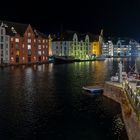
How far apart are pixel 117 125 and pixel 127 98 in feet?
13.3

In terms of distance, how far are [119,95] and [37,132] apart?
2148 centimetres

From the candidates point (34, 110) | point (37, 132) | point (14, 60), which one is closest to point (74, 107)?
point (34, 110)

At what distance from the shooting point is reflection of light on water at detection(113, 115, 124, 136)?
4106 cm

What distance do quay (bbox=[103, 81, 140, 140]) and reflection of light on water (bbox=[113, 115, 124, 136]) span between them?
1117mm

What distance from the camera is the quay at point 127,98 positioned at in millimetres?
32381

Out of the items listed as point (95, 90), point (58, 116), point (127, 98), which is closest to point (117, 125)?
point (127, 98)

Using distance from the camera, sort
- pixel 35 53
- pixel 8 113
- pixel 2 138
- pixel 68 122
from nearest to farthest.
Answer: pixel 2 138 < pixel 68 122 < pixel 8 113 < pixel 35 53

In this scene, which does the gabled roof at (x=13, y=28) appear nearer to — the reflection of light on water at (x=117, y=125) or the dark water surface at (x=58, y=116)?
the dark water surface at (x=58, y=116)

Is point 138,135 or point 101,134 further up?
point 138,135

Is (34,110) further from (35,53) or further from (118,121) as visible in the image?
(35,53)

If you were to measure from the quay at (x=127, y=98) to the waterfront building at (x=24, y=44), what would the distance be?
11202 cm

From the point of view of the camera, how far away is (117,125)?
43.6 meters

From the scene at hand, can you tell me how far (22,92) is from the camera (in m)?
71.4

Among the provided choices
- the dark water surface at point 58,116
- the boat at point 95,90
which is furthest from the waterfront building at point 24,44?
the boat at point 95,90
